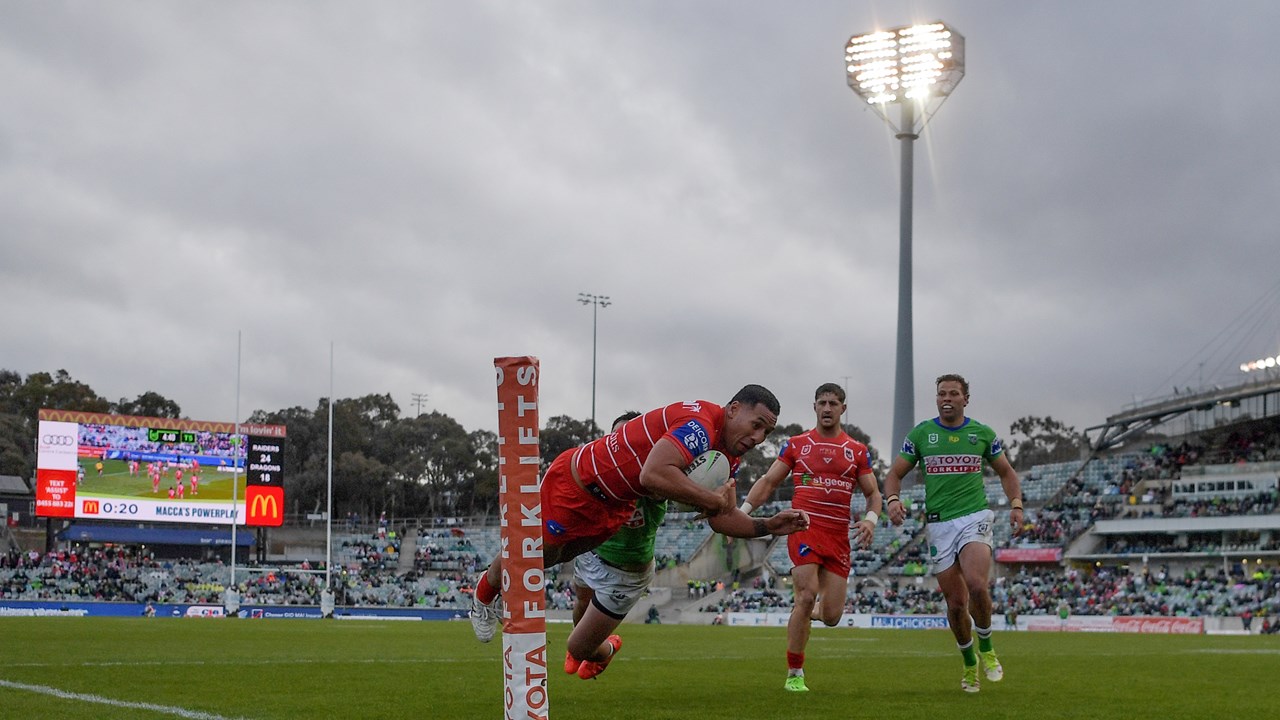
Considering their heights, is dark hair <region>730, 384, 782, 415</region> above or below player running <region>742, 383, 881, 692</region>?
above

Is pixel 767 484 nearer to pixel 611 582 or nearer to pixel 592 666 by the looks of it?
pixel 592 666

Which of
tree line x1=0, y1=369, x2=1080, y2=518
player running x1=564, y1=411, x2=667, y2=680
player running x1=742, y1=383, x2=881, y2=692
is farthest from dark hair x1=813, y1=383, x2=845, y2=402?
tree line x1=0, y1=369, x2=1080, y2=518

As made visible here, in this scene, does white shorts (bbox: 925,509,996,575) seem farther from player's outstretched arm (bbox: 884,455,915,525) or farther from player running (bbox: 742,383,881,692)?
player running (bbox: 742,383,881,692)

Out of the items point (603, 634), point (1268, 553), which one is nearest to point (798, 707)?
point (603, 634)

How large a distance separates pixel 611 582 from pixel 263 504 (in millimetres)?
58958

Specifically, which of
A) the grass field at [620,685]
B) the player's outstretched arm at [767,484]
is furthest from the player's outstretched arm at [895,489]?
the grass field at [620,685]

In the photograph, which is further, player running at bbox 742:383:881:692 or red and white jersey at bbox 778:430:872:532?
red and white jersey at bbox 778:430:872:532

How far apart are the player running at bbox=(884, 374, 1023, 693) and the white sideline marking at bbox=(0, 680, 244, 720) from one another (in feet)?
21.3

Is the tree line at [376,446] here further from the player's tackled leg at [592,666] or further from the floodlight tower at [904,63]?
the player's tackled leg at [592,666]

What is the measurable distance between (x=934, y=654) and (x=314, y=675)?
37.4 feet

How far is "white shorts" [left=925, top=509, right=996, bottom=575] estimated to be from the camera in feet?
40.7

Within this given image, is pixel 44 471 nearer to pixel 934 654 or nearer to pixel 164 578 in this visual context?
pixel 164 578

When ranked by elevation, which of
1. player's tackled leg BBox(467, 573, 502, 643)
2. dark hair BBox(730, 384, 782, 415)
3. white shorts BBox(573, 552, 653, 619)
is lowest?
player's tackled leg BBox(467, 573, 502, 643)

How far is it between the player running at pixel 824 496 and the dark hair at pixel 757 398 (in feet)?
15.5
